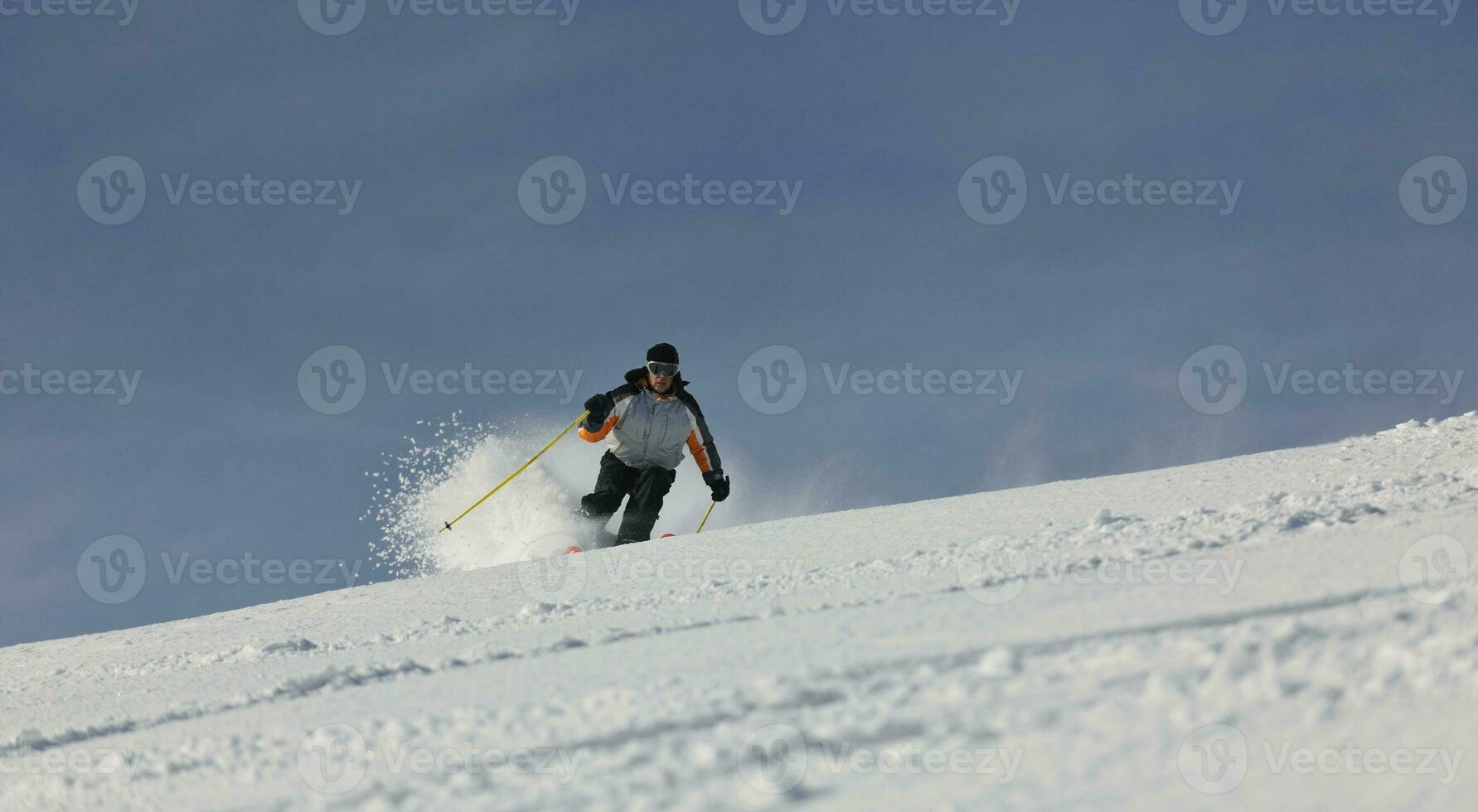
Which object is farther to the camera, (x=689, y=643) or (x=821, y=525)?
(x=821, y=525)

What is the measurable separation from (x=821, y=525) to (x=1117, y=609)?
331 centimetres

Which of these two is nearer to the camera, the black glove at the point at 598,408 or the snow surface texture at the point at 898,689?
the snow surface texture at the point at 898,689

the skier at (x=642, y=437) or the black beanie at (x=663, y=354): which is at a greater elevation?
the black beanie at (x=663, y=354)

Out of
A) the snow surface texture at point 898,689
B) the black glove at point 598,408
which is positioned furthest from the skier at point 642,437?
the snow surface texture at point 898,689

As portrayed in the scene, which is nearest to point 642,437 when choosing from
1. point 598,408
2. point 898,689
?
point 598,408

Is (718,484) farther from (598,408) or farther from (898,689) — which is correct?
(898,689)

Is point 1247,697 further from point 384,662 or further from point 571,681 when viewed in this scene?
point 384,662

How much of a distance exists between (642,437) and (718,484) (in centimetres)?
78

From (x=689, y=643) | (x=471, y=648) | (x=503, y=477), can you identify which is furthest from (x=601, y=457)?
(x=689, y=643)

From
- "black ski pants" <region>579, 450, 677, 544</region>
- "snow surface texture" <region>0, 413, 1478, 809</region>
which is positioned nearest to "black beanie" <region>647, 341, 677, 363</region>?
"black ski pants" <region>579, 450, 677, 544</region>

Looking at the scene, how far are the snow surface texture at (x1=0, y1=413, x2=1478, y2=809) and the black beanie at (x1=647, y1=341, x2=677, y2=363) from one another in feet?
11.2

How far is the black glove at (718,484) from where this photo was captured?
8430 mm

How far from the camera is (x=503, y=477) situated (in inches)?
385

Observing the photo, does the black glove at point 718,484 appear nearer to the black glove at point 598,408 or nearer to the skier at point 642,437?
the skier at point 642,437
